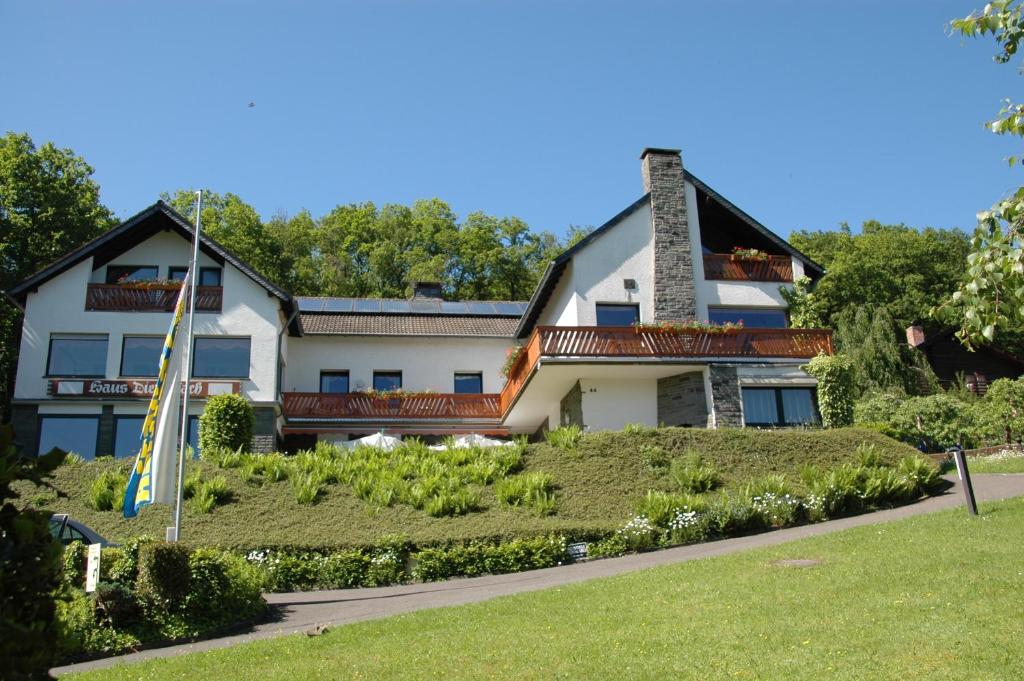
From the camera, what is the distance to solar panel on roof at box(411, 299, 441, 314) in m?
37.5

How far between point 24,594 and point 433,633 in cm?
736

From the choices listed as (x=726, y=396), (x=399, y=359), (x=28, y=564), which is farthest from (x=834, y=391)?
(x=28, y=564)

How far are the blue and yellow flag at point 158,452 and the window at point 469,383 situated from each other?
19826mm

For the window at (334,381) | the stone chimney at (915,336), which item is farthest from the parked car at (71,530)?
the stone chimney at (915,336)

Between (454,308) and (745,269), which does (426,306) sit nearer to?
(454,308)

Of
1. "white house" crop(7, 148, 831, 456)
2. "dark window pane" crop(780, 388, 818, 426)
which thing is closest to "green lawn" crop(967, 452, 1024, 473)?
"dark window pane" crop(780, 388, 818, 426)

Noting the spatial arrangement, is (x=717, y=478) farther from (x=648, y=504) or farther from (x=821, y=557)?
(x=821, y=557)

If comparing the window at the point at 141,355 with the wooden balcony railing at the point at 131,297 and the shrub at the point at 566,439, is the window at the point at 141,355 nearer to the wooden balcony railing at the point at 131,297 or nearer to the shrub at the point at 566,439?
the wooden balcony railing at the point at 131,297

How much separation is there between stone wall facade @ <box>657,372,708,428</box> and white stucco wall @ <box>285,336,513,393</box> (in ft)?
26.7

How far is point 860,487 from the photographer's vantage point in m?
19.7

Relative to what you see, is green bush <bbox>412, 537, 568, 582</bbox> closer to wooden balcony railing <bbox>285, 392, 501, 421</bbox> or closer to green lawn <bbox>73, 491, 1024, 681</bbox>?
green lawn <bbox>73, 491, 1024, 681</bbox>

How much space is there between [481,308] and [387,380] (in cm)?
584

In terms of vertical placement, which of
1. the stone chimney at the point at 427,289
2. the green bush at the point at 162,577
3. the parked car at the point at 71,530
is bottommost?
the green bush at the point at 162,577

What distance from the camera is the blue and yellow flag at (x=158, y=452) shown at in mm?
14594
